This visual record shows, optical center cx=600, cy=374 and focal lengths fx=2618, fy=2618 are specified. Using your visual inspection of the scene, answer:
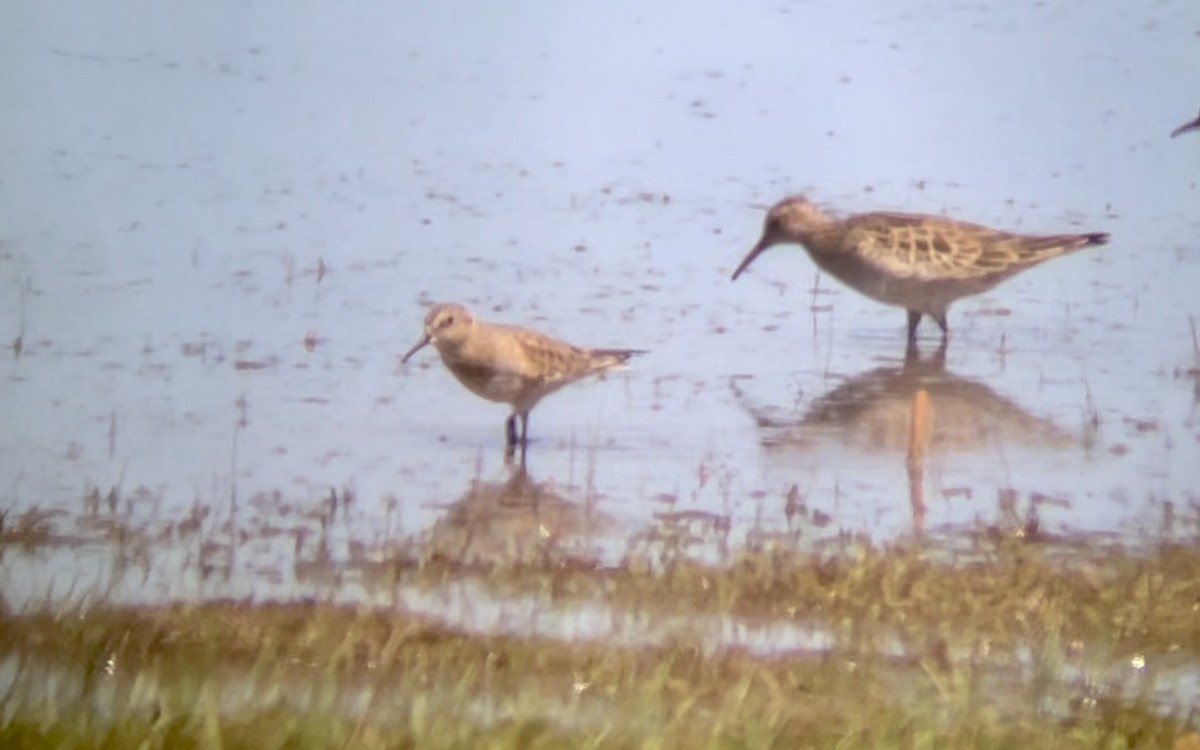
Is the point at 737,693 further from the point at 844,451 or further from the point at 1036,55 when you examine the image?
the point at 1036,55

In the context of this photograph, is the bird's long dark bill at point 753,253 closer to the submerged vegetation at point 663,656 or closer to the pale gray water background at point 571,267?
the pale gray water background at point 571,267

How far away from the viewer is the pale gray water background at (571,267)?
7.98 meters

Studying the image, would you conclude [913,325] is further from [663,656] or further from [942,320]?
[663,656]

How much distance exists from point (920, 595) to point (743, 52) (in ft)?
12.0

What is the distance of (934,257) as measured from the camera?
10242 mm

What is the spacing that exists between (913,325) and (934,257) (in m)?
0.28

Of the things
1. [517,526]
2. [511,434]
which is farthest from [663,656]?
[511,434]

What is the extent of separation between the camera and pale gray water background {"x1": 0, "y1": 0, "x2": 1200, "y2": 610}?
7977mm

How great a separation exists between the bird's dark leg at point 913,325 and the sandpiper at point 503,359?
1.84m

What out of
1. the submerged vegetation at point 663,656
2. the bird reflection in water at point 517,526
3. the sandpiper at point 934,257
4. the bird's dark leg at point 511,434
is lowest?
the submerged vegetation at point 663,656

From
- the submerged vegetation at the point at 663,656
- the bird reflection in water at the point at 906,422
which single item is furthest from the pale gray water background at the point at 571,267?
the submerged vegetation at the point at 663,656

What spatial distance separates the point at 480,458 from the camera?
845cm

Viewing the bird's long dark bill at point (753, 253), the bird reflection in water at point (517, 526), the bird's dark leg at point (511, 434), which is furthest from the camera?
the bird's long dark bill at point (753, 253)

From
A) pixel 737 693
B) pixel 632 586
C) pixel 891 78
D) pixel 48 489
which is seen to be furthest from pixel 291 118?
pixel 737 693
